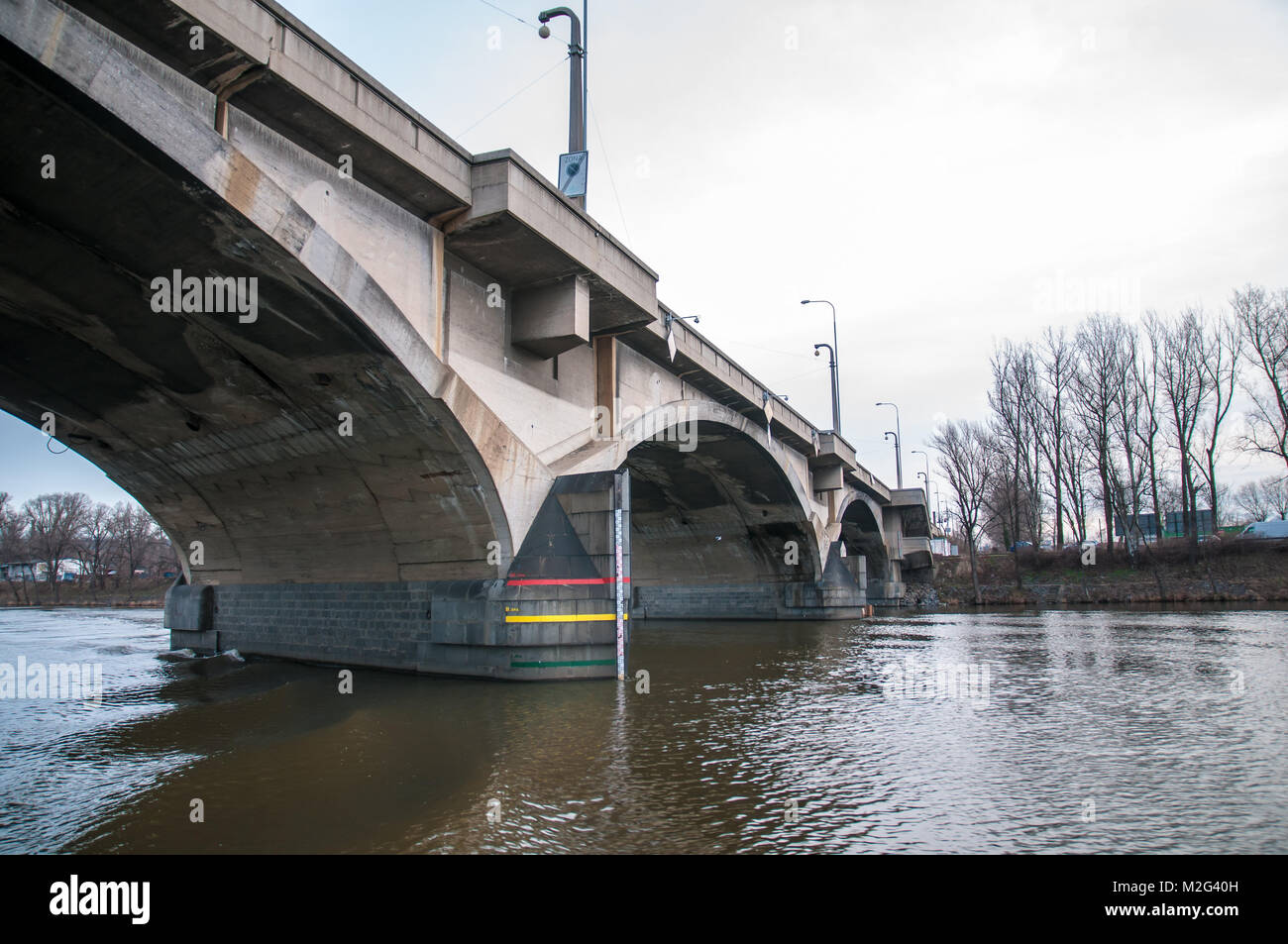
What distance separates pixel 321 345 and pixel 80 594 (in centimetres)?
9148

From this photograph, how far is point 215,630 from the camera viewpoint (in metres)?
21.6

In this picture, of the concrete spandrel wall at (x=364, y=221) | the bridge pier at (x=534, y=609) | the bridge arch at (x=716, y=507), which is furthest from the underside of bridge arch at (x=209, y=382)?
the bridge arch at (x=716, y=507)

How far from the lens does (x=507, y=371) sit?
1569cm

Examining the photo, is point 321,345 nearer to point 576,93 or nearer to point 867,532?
point 576,93

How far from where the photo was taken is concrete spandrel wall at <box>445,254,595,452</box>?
14510 mm

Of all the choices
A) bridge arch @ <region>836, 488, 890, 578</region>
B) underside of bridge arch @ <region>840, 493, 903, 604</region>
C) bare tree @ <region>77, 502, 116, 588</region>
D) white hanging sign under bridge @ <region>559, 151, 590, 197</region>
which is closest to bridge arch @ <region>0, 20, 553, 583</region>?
white hanging sign under bridge @ <region>559, 151, 590, 197</region>

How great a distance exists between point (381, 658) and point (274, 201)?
10.3m

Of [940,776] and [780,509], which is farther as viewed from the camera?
[780,509]

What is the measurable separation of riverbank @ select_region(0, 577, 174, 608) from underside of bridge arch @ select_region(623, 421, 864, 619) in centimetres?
5737

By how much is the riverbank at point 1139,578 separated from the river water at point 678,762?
3057 cm

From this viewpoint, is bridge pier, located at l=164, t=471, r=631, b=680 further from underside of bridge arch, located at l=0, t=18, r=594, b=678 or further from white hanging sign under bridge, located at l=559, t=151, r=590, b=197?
white hanging sign under bridge, located at l=559, t=151, r=590, b=197

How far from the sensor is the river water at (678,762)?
6020 millimetres

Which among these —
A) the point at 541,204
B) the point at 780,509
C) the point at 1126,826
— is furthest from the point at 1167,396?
the point at 1126,826
